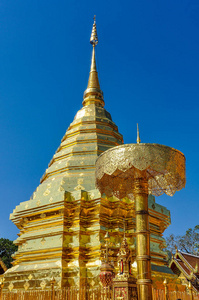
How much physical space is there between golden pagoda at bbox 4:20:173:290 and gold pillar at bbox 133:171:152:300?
2984mm

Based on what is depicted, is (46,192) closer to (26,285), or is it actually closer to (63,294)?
(26,285)

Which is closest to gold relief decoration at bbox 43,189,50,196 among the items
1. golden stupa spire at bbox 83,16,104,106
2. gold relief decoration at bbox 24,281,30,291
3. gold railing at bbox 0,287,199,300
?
gold relief decoration at bbox 24,281,30,291

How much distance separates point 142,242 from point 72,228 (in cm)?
493

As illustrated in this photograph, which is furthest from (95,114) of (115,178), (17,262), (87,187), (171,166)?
(171,166)

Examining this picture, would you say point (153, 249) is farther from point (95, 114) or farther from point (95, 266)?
point (95, 114)

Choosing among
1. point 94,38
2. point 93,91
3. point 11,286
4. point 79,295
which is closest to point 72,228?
point 11,286

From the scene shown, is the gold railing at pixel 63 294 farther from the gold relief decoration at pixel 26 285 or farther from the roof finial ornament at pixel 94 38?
the roof finial ornament at pixel 94 38

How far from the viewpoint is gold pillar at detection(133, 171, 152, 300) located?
6.34m

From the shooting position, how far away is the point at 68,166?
520 inches

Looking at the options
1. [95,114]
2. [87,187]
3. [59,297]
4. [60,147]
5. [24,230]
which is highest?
[95,114]

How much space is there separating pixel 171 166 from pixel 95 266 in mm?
4790

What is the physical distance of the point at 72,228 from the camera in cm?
1117

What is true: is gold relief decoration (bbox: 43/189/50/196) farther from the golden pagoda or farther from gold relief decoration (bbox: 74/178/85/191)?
gold relief decoration (bbox: 74/178/85/191)

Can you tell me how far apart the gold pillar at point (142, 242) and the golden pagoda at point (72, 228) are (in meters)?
2.98
